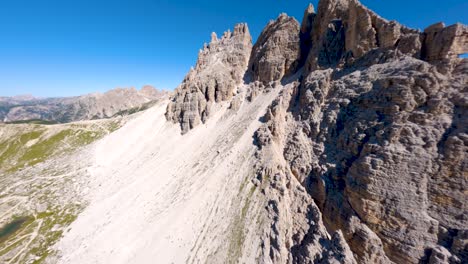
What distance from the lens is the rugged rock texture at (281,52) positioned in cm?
5484

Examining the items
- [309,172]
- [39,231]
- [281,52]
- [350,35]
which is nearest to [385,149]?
[309,172]

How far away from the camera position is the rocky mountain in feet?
77.1

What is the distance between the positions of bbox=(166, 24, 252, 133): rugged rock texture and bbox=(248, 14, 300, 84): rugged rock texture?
41.0 ft

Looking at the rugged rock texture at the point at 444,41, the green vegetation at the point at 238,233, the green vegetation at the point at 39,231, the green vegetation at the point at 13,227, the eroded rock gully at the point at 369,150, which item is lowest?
the green vegetation at the point at 13,227

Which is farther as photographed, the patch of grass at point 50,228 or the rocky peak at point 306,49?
the patch of grass at point 50,228

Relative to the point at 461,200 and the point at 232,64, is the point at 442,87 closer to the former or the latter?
the point at 461,200

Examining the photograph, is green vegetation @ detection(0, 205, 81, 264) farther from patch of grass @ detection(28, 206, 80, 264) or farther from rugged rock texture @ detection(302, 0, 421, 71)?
rugged rock texture @ detection(302, 0, 421, 71)

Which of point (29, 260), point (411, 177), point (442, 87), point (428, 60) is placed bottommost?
point (29, 260)

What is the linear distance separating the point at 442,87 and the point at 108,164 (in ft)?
272

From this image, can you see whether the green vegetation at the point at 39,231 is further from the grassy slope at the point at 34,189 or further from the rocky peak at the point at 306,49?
the rocky peak at the point at 306,49

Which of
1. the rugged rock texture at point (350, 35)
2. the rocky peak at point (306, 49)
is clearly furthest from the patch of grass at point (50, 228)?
the rugged rock texture at point (350, 35)

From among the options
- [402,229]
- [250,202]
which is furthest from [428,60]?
[250,202]

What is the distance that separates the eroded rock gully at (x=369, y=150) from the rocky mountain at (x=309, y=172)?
0.54 feet

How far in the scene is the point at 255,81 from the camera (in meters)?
62.1
